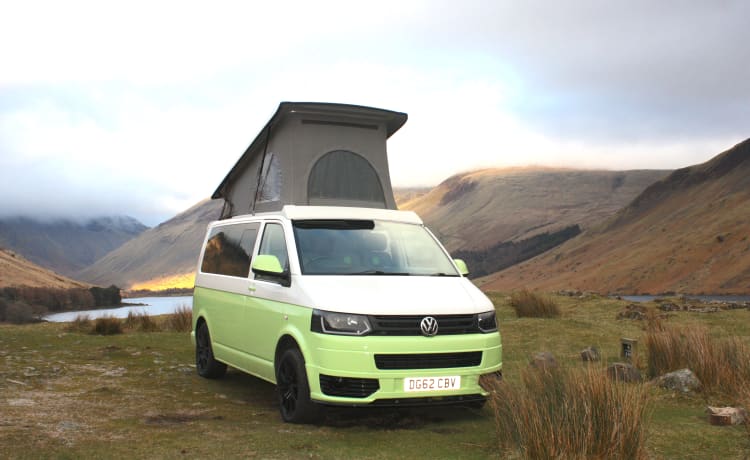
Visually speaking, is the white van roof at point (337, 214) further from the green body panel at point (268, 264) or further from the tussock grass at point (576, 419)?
the tussock grass at point (576, 419)

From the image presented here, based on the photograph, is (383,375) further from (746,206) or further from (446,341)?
(746,206)

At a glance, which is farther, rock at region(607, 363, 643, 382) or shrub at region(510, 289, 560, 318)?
shrub at region(510, 289, 560, 318)

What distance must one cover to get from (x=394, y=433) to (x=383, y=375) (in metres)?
0.57

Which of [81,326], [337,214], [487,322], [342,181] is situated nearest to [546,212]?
[81,326]

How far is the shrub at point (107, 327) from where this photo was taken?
15.1 meters

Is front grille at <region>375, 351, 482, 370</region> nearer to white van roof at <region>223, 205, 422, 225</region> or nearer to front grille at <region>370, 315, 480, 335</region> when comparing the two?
front grille at <region>370, 315, 480, 335</region>

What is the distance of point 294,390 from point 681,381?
4.20 metres

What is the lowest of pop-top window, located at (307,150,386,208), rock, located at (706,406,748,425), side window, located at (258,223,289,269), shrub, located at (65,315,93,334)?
rock, located at (706,406,748,425)

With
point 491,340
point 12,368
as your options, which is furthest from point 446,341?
point 12,368

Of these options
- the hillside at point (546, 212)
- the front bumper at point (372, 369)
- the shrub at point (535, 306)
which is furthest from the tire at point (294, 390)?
the hillside at point (546, 212)

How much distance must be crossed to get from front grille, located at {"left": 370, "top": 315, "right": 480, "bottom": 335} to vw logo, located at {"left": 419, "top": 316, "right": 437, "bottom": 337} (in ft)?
0.09

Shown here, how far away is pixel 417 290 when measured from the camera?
6363 millimetres

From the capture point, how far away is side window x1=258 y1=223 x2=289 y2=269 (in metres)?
7.07

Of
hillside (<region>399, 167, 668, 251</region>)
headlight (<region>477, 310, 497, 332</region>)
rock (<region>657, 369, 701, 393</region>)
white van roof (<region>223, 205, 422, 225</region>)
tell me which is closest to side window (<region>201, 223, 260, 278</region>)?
white van roof (<region>223, 205, 422, 225</region>)
